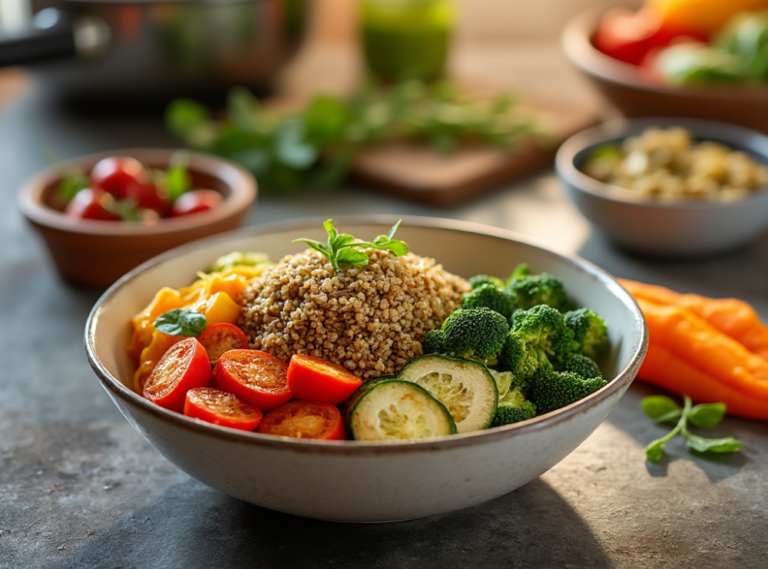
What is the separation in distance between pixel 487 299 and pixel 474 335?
0.19 metres

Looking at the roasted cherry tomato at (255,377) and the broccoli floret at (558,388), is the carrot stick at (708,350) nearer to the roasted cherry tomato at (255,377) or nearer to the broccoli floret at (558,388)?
the broccoli floret at (558,388)

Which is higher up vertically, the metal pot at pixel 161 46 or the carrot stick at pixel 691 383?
the metal pot at pixel 161 46

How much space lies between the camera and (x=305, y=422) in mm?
1265

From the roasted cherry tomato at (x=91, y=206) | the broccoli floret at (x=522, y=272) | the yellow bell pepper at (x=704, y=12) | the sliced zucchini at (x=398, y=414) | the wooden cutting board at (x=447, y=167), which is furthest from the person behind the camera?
the yellow bell pepper at (x=704, y=12)

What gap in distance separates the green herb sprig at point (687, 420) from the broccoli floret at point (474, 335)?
0.43 m

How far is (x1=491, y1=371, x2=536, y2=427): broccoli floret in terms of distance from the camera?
1.31 meters

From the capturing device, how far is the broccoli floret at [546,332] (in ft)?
4.84

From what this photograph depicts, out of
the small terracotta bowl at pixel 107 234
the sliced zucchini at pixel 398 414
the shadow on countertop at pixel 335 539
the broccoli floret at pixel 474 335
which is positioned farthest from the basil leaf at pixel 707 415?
the small terracotta bowl at pixel 107 234

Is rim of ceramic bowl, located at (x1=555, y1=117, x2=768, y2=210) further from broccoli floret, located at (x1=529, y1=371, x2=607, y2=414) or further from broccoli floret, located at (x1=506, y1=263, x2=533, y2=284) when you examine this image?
broccoli floret, located at (x1=529, y1=371, x2=607, y2=414)

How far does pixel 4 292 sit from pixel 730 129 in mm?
2337

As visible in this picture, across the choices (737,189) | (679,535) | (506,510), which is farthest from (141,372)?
(737,189)

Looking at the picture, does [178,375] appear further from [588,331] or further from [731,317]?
[731,317]

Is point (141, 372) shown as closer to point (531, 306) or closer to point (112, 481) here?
point (112, 481)

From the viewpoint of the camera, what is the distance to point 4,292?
2275mm
